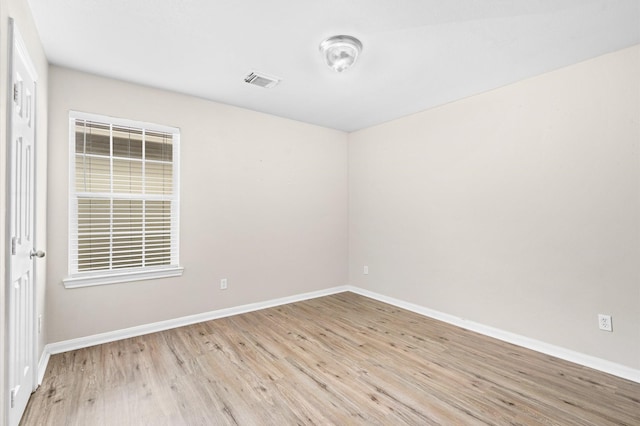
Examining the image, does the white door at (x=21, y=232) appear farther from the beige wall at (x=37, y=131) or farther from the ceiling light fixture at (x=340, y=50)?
the ceiling light fixture at (x=340, y=50)

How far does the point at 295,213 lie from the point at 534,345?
118 inches

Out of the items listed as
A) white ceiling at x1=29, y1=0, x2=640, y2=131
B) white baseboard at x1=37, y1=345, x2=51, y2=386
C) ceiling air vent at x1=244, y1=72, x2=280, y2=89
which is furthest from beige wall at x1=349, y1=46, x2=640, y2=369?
white baseboard at x1=37, y1=345, x2=51, y2=386

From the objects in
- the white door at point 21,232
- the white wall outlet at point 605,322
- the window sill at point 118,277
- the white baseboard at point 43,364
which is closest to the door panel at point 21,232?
the white door at point 21,232

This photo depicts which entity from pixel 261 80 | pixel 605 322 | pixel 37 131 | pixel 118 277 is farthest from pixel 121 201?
pixel 605 322

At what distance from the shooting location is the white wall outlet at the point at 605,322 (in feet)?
8.14

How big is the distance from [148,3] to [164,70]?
966mm

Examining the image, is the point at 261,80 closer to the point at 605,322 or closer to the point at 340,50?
the point at 340,50

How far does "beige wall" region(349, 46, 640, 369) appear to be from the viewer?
8.03 feet

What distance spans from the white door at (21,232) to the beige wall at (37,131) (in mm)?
65

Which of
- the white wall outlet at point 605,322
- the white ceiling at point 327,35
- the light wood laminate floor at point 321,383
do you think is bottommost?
the light wood laminate floor at point 321,383

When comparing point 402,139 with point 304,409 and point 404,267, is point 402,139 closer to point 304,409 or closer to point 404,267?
point 404,267

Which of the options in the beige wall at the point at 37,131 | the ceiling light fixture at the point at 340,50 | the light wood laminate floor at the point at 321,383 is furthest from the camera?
the ceiling light fixture at the point at 340,50

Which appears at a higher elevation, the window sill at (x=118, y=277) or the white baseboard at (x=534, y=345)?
the window sill at (x=118, y=277)

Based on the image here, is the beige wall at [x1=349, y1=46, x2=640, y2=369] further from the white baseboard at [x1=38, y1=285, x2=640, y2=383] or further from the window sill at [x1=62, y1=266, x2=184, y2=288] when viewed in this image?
the window sill at [x1=62, y1=266, x2=184, y2=288]
